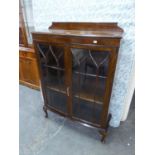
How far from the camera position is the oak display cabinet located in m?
1.14

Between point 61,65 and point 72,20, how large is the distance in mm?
540

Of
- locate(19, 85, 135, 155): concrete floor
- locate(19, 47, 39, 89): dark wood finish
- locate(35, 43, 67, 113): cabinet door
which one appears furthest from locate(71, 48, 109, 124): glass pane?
locate(19, 47, 39, 89): dark wood finish

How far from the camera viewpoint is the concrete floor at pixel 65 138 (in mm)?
1521

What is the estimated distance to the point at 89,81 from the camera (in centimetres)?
133

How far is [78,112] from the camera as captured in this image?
5.18 ft

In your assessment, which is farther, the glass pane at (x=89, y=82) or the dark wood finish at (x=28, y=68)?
the dark wood finish at (x=28, y=68)

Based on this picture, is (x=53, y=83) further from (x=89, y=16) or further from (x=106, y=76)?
(x=89, y=16)

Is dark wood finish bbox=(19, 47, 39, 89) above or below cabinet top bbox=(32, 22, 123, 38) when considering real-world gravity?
below

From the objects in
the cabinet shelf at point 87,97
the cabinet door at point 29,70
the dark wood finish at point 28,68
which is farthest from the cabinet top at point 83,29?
the cabinet door at point 29,70

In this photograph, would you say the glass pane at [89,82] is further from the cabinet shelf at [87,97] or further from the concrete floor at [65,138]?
the concrete floor at [65,138]

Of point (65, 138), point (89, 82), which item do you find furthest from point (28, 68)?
point (89, 82)

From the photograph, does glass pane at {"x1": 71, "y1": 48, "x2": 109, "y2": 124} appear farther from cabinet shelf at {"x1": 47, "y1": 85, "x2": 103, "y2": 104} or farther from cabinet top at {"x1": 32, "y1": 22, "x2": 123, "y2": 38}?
cabinet top at {"x1": 32, "y1": 22, "x2": 123, "y2": 38}

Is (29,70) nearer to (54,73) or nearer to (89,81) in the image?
(54,73)
